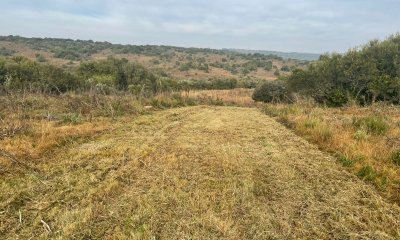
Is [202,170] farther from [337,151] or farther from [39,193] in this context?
[337,151]

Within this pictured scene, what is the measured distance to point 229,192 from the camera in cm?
543

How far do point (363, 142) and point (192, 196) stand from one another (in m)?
4.96

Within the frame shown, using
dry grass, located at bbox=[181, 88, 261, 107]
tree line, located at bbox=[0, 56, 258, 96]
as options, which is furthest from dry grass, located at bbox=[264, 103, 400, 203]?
tree line, located at bbox=[0, 56, 258, 96]

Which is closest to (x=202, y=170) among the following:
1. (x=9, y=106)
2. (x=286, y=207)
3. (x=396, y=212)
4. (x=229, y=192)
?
(x=229, y=192)

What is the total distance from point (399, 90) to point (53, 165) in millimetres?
17944

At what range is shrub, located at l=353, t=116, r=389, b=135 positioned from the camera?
940 centimetres

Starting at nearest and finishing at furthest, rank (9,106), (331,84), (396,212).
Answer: (396,212)
(9,106)
(331,84)

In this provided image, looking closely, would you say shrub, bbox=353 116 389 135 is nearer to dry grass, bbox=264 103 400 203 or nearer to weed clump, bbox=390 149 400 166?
dry grass, bbox=264 103 400 203

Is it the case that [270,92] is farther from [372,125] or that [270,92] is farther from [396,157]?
[396,157]

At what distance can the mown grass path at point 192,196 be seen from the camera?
4277 mm

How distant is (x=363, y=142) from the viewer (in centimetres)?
815

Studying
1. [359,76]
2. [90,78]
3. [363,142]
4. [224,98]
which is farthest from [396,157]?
[90,78]

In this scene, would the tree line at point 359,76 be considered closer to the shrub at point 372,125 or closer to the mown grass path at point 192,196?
the shrub at point 372,125

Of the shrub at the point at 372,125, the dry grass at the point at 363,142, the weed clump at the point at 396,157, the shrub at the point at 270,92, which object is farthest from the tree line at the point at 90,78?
the weed clump at the point at 396,157
